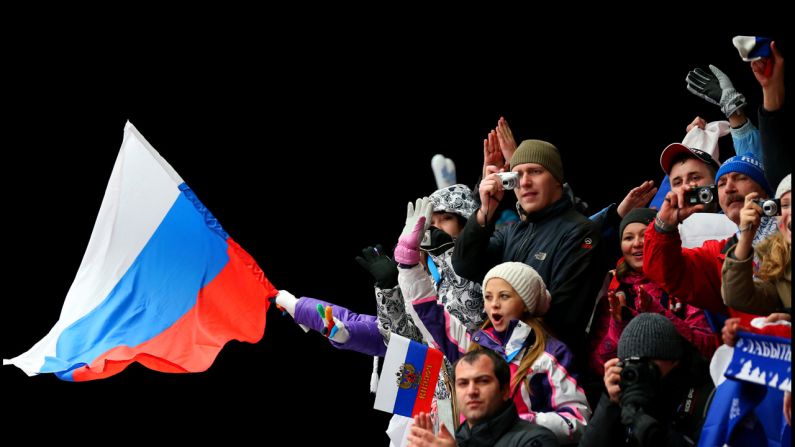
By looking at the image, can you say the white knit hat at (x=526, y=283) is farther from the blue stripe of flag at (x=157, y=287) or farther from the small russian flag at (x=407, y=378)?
the blue stripe of flag at (x=157, y=287)

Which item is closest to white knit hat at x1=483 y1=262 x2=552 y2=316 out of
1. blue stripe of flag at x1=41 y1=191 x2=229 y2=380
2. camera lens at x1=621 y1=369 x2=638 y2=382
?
camera lens at x1=621 y1=369 x2=638 y2=382

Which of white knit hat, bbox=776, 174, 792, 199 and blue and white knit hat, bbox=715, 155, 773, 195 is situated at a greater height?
blue and white knit hat, bbox=715, 155, 773, 195

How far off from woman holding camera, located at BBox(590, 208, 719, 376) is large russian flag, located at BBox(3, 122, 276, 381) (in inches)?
65.7

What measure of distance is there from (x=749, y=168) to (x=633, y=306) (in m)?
0.56

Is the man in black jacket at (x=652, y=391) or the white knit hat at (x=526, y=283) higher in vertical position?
the white knit hat at (x=526, y=283)

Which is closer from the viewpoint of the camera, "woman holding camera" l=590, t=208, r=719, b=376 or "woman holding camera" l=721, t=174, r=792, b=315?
"woman holding camera" l=721, t=174, r=792, b=315

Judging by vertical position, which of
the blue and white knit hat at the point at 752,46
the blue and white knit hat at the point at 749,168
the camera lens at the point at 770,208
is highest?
the blue and white knit hat at the point at 752,46

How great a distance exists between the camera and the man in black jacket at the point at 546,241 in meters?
3.58

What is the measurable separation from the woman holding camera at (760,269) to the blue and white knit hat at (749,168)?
30 centimetres

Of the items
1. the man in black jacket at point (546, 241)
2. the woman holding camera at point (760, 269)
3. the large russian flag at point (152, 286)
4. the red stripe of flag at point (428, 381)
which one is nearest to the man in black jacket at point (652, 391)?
the woman holding camera at point (760, 269)

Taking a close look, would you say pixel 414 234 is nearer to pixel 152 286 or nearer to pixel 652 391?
pixel 652 391

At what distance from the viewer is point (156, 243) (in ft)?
16.4

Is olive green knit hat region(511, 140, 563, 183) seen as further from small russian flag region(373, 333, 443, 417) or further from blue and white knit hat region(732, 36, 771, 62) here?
blue and white knit hat region(732, 36, 771, 62)

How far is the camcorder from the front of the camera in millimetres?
2654
